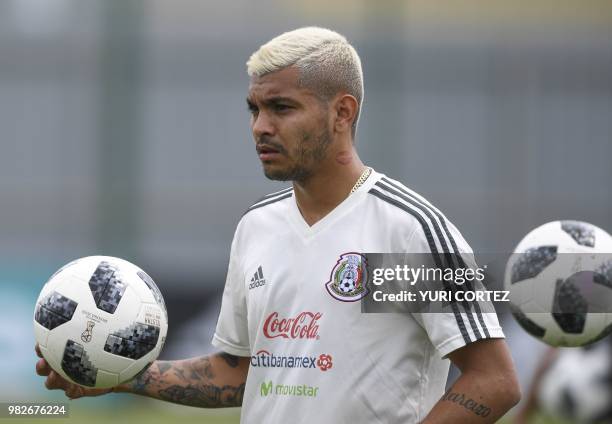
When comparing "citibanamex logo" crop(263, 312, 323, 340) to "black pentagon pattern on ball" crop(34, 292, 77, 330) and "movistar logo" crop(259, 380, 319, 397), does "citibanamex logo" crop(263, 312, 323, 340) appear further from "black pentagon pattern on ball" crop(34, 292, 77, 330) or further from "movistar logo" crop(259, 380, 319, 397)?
"black pentagon pattern on ball" crop(34, 292, 77, 330)

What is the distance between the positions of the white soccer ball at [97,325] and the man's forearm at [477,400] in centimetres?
109

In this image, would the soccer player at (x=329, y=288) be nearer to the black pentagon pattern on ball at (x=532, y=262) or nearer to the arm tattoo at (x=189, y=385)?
the arm tattoo at (x=189, y=385)

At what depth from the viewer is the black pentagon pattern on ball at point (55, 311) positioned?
4.25m

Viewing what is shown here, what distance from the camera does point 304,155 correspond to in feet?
14.2

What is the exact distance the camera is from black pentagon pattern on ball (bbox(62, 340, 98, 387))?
13.9 feet

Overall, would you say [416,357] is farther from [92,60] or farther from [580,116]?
[580,116]

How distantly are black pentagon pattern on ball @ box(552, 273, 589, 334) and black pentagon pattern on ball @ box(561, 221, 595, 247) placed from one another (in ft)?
0.51

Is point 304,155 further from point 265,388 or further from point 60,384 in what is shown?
point 60,384

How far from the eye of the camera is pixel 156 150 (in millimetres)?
20141

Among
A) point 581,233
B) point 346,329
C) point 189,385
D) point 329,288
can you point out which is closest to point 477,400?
point 346,329

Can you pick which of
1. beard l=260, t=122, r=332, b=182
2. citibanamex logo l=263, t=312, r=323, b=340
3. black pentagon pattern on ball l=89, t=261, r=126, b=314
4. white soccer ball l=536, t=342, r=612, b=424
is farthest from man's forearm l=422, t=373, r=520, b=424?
white soccer ball l=536, t=342, r=612, b=424

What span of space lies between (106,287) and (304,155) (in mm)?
861

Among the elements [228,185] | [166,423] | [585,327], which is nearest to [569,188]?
[228,185]

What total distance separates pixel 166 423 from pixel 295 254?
9053 mm
